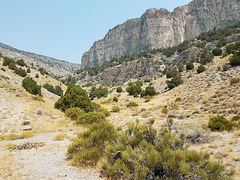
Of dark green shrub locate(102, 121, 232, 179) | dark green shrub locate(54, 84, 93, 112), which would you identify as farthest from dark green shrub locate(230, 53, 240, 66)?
dark green shrub locate(102, 121, 232, 179)

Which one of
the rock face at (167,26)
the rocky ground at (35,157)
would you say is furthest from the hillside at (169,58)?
the rocky ground at (35,157)

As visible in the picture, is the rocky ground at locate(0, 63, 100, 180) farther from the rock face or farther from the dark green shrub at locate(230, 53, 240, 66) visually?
the rock face

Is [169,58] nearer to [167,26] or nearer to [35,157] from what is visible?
[167,26]

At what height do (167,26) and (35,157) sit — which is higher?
(167,26)

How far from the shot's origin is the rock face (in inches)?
3656

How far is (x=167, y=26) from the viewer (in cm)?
11144

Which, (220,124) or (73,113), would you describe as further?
(73,113)

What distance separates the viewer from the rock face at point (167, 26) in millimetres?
92875

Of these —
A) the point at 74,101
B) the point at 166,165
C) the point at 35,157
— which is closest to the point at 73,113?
the point at 74,101

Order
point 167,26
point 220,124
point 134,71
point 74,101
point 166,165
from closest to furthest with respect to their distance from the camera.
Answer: point 166,165
point 220,124
point 74,101
point 134,71
point 167,26

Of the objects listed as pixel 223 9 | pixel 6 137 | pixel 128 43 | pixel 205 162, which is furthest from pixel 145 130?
pixel 128 43

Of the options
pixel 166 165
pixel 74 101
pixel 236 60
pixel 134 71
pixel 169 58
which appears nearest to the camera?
pixel 166 165

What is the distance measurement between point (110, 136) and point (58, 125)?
26.7ft

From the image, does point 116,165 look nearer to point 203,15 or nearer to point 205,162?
point 205,162
